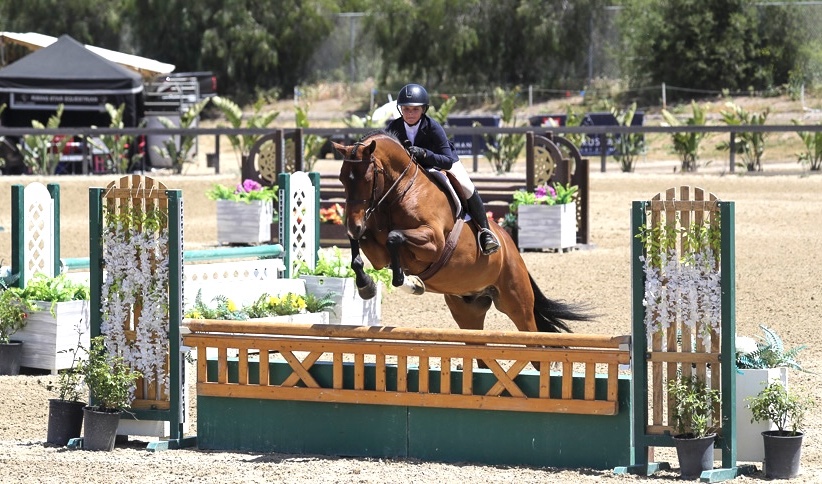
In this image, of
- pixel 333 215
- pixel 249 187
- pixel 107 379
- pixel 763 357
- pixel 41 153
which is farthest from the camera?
pixel 41 153

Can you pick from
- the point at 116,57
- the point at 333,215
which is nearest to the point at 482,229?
the point at 333,215

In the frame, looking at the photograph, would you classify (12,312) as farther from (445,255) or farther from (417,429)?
(417,429)

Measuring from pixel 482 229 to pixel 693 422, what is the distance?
1793 mm

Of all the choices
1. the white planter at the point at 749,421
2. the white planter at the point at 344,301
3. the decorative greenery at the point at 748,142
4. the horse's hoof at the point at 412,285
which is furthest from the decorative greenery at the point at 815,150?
the white planter at the point at 749,421

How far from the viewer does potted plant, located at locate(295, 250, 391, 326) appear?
8180 mm

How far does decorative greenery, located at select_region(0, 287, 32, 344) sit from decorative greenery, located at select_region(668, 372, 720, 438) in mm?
3962

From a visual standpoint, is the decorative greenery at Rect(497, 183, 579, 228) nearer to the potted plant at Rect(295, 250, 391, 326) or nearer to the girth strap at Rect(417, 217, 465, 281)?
the potted plant at Rect(295, 250, 391, 326)

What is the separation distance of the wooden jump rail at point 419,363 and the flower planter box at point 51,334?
2.03 m

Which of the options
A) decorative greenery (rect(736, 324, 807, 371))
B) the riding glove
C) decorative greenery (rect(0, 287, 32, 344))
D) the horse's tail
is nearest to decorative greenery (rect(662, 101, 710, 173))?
the horse's tail

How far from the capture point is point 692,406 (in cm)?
475

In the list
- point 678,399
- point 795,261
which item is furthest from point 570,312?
point 795,261

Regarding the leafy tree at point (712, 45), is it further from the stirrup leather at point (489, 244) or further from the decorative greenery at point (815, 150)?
the stirrup leather at point (489, 244)

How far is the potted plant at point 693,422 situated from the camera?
475 cm

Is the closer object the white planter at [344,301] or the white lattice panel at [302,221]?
the white planter at [344,301]
